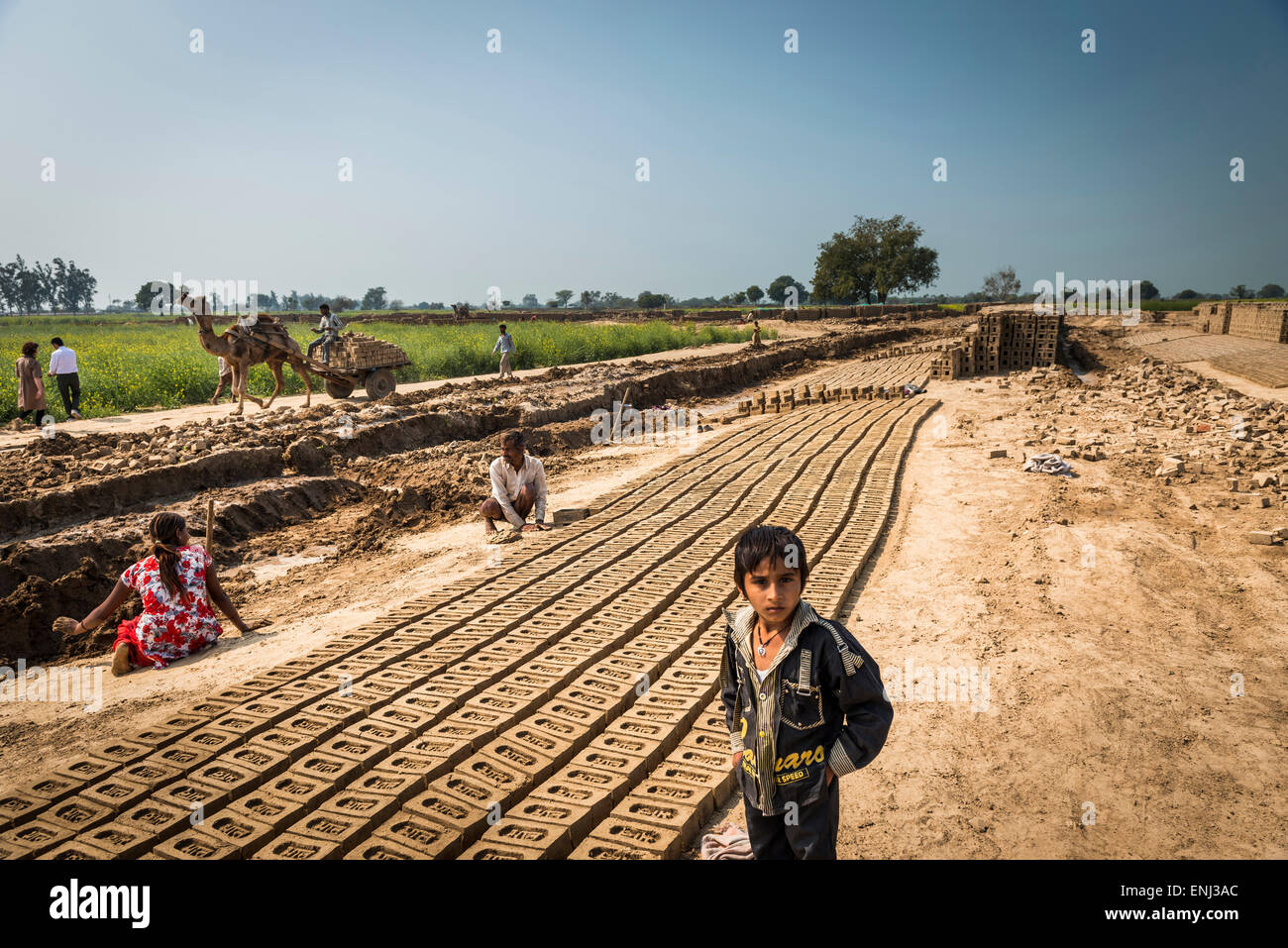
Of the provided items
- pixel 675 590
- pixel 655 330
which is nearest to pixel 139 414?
pixel 675 590

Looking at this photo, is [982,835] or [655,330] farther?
[655,330]

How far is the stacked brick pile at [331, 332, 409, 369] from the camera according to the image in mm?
13023

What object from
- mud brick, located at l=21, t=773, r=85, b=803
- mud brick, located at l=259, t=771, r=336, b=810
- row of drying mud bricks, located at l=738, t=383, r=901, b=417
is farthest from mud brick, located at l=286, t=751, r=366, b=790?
row of drying mud bricks, located at l=738, t=383, r=901, b=417

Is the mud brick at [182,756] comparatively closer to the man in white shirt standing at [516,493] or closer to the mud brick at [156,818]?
the mud brick at [156,818]

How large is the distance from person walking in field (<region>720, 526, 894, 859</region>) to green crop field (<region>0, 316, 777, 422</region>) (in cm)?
1371

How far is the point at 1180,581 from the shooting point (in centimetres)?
518

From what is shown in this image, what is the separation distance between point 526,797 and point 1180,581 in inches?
184

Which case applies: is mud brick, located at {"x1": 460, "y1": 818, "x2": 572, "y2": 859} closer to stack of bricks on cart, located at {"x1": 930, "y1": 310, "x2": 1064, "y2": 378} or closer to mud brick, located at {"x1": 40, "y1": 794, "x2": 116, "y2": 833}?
mud brick, located at {"x1": 40, "y1": 794, "x2": 116, "y2": 833}

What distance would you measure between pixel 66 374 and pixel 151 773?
37.3ft

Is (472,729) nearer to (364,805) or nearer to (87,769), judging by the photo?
(364,805)

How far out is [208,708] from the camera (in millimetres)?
3678

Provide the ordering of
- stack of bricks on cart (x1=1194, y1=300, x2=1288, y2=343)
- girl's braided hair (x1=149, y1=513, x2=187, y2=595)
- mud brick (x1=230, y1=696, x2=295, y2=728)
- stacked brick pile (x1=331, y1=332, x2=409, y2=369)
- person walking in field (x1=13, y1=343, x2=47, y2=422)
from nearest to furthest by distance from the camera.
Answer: mud brick (x1=230, y1=696, x2=295, y2=728) → girl's braided hair (x1=149, y1=513, x2=187, y2=595) → person walking in field (x1=13, y1=343, x2=47, y2=422) → stacked brick pile (x1=331, y1=332, x2=409, y2=369) → stack of bricks on cart (x1=1194, y1=300, x2=1288, y2=343)

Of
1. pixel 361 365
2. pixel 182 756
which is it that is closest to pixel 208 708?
pixel 182 756
